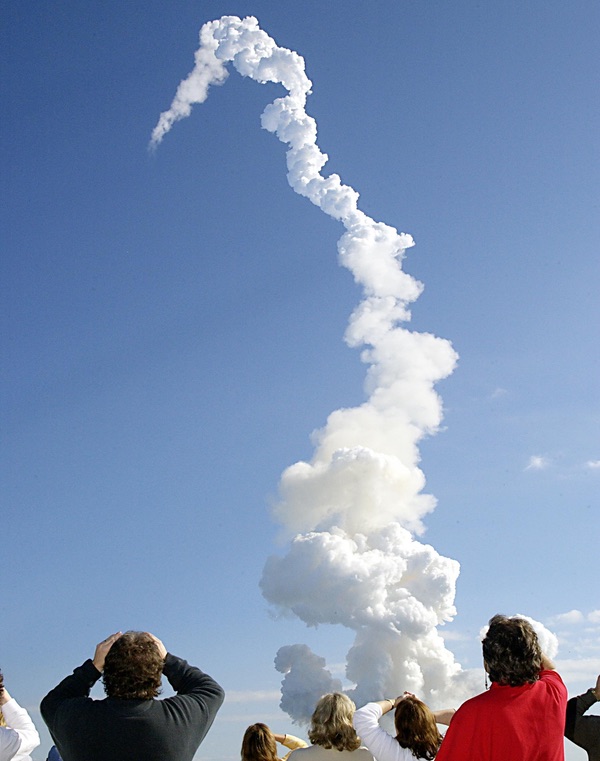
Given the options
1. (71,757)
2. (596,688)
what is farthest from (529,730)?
(71,757)

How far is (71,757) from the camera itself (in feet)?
22.0

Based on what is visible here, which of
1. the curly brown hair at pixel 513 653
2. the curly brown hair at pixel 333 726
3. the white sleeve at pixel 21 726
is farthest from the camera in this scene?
the curly brown hair at pixel 333 726

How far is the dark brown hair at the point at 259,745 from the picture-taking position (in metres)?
10.2

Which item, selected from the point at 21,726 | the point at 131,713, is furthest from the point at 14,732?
the point at 131,713

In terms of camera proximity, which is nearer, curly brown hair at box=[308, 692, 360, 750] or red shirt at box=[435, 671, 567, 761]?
red shirt at box=[435, 671, 567, 761]

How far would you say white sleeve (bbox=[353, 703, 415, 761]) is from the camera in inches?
346

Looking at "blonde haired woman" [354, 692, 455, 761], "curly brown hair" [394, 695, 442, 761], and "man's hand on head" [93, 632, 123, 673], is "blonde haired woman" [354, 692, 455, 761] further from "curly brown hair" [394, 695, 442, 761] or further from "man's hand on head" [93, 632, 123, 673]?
"man's hand on head" [93, 632, 123, 673]

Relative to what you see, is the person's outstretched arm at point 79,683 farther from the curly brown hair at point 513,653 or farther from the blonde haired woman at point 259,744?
the blonde haired woman at point 259,744

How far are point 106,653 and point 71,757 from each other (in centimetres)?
87

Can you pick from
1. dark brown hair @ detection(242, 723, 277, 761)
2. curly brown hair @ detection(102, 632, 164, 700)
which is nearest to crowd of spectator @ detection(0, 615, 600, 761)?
curly brown hair @ detection(102, 632, 164, 700)

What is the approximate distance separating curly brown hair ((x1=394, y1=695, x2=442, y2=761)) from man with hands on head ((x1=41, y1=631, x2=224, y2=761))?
274cm

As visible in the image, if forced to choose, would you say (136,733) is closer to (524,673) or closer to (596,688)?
(524,673)

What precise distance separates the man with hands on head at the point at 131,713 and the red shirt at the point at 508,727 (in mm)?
2209

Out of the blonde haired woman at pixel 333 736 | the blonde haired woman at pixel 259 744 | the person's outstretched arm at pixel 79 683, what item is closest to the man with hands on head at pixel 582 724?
the blonde haired woman at pixel 333 736
